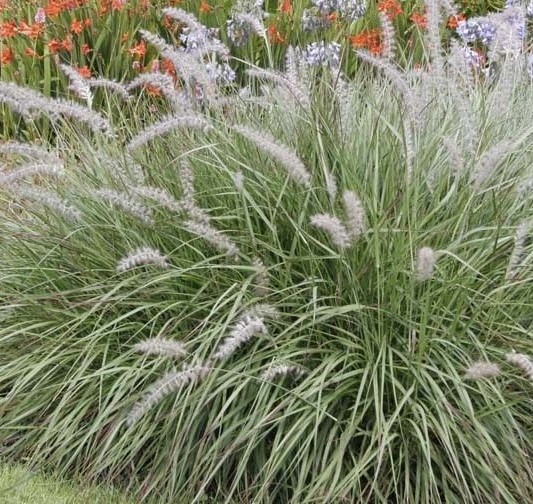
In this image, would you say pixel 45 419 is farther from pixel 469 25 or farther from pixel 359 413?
pixel 469 25

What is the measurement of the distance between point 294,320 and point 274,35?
3.29 metres

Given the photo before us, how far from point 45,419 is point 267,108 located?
1660 mm

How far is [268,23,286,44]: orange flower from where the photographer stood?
6547 millimetres

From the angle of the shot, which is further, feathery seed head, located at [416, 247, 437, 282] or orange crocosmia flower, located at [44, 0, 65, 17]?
orange crocosmia flower, located at [44, 0, 65, 17]

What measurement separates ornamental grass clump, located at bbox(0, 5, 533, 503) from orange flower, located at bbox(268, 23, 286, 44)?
2381 mm

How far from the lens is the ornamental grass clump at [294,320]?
3406 mm

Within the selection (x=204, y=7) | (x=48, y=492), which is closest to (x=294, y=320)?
(x=48, y=492)

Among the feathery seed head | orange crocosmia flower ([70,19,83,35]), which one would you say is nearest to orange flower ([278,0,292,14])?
orange crocosmia flower ([70,19,83,35])

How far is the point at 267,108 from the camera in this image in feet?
14.9

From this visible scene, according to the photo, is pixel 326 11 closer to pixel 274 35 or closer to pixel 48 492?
pixel 274 35

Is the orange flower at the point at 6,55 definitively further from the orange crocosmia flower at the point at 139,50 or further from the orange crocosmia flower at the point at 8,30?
the orange crocosmia flower at the point at 139,50

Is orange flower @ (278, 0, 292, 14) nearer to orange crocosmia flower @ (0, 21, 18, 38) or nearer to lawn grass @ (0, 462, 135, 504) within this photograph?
orange crocosmia flower @ (0, 21, 18, 38)

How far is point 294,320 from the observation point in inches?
147

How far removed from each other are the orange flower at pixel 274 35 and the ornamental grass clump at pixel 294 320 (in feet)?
7.81
